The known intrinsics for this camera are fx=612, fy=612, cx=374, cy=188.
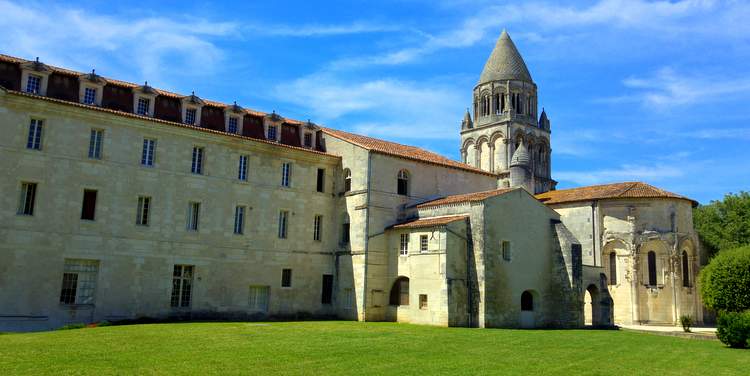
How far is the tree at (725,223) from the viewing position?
2117 inches

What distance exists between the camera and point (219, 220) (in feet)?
116

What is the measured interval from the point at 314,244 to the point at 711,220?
39.7 meters

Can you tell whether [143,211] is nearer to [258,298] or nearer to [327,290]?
[258,298]

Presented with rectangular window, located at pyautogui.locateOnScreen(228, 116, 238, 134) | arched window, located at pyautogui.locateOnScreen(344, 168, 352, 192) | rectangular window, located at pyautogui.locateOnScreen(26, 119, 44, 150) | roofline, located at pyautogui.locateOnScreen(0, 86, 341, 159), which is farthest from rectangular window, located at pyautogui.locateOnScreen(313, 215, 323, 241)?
rectangular window, located at pyautogui.locateOnScreen(26, 119, 44, 150)

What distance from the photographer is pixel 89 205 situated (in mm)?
31641

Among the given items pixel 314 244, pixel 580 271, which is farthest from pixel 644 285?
pixel 314 244

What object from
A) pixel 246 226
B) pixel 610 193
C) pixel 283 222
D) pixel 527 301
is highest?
pixel 610 193

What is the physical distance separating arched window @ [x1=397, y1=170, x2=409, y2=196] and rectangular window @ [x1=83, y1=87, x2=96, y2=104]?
18.6m

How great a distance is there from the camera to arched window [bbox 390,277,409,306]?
37.1 meters

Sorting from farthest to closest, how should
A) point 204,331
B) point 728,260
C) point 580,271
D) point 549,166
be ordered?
point 549,166 < point 728,260 < point 580,271 < point 204,331

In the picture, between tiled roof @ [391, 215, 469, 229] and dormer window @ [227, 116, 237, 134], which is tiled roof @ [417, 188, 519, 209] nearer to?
tiled roof @ [391, 215, 469, 229]

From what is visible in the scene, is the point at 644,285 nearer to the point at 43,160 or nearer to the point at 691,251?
the point at 691,251

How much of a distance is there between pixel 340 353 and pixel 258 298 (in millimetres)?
17617

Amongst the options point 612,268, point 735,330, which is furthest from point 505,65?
point 735,330
